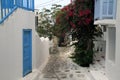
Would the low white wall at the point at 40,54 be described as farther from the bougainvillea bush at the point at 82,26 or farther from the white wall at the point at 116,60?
the white wall at the point at 116,60

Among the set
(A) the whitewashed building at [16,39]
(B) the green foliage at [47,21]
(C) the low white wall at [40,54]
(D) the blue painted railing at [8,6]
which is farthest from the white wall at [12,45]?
(B) the green foliage at [47,21]

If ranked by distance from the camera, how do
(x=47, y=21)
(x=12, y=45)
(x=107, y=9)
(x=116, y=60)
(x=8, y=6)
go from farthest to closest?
(x=47, y=21) → (x=107, y=9) → (x=12, y=45) → (x=8, y=6) → (x=116, y=60)

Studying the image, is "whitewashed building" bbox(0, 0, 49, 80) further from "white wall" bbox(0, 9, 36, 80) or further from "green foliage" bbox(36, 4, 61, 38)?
"green foliage" bbox(36, 4, 61, 38)

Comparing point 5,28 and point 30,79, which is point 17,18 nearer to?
point 5,28

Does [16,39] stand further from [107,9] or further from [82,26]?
[82,26]

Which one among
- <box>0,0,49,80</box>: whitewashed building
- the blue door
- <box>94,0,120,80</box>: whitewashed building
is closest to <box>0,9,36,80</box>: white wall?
<box>0,0,49,80</box>: whitewashed building

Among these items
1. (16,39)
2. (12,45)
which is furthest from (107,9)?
(12,45)

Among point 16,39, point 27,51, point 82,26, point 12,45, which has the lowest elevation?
point 27,51

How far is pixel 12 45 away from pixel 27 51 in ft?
10.9

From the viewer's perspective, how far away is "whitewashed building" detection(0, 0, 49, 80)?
8297 mm

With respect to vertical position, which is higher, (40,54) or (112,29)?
(112,29)

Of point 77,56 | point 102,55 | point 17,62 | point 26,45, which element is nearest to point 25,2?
A: point 26,45

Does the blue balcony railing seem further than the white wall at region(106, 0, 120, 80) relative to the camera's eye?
Yes

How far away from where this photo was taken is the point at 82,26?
16609 millimetres
